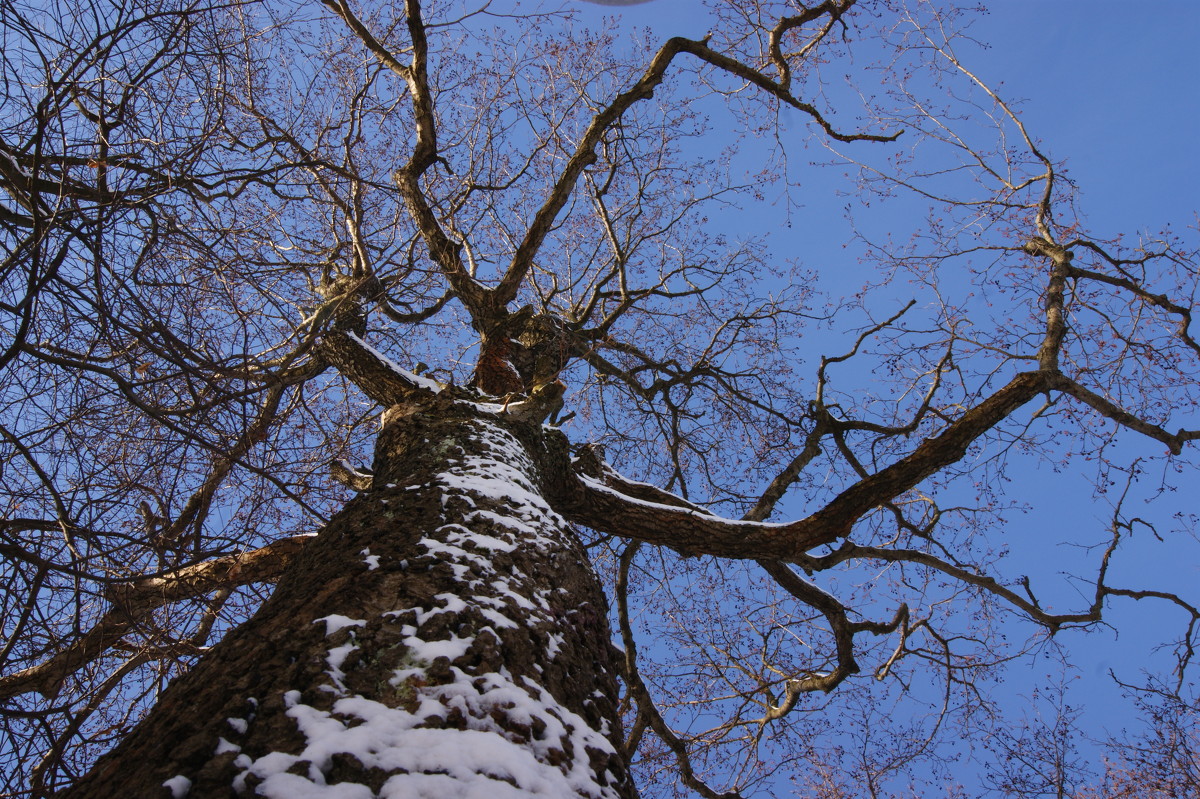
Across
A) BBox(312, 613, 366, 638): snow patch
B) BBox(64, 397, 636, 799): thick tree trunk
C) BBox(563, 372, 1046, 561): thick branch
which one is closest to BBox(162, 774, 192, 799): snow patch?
BBox(64, 397, 636, 799): thick tree trunk

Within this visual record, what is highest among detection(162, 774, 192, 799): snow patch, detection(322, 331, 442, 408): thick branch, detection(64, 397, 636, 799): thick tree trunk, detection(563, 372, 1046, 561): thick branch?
detection(322, 331, 442, 408): thick branch

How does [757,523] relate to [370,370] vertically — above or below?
below

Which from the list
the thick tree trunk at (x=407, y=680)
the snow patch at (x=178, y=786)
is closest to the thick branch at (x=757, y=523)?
the thick tree trunk at (x=407, y=680)

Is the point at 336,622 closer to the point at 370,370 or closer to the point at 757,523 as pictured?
the point at 757,523

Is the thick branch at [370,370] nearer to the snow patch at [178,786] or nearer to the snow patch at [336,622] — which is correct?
the snow patch at [336,622]

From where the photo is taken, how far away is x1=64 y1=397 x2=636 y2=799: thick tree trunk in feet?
3.83

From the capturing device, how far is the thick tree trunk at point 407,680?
117 cm

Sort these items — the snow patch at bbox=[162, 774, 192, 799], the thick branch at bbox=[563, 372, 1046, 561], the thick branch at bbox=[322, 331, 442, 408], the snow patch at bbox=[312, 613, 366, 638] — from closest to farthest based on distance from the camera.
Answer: the snow patch at bbox=[162, 774, 192, 799] → the snow patch at bbox=[312, 613, 366, 638] → the thick branch at bbox=[563, 372, 1046, 561] → the thick branch at bbox=[322, 331, 442, 408]

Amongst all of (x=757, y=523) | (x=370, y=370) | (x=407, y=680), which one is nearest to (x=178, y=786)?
(x=407, y=680)

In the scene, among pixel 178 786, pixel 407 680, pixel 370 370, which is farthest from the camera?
pixel 370 370

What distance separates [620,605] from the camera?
5.88 m

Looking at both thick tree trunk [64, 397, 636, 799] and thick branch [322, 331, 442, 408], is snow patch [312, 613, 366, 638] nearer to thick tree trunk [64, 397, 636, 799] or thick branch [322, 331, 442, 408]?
thick tree trunk [64, 397, 636, 799]

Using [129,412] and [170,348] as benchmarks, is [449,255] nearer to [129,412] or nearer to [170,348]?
[129,412]

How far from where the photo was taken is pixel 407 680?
1416 mm
